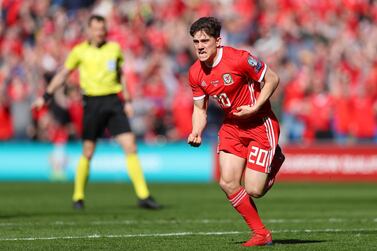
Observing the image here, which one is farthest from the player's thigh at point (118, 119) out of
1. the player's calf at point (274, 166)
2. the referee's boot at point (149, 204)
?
the player's calf at point (274, 166)

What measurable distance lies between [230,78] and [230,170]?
34.9 inches

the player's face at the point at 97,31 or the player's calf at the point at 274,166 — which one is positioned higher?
the player's face at the point at 97,31

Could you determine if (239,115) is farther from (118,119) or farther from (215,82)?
(118,119)

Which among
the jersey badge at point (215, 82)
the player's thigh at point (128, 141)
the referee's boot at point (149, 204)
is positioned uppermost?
the jersey badge at point (215, 82)

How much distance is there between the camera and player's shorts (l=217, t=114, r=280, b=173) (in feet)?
31.4

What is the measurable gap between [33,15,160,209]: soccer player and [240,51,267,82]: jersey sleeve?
5564 millimetres

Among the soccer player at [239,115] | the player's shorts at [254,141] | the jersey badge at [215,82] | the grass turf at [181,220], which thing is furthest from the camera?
the grass turf at [181,220]

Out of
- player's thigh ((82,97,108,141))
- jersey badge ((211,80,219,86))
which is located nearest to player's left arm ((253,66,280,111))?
jersey badge ((211,80,219,86))

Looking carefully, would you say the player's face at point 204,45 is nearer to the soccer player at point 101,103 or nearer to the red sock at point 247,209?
the red sock at point 247,209

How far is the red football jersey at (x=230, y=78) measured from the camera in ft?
31.0

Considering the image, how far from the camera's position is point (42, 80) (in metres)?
24.7

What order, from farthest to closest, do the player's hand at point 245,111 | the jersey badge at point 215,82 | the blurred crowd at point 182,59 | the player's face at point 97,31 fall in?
1. the blurred crowd at point 182,59
2. the player's face at point 97,31
3. the jersey badge at point 215,82
4. the player's hand at point 245,111

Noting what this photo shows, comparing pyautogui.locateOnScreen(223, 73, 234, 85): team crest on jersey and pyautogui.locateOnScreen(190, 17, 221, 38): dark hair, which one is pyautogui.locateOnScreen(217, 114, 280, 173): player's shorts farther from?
pyautogui.locateOnScreen(190, 17, 221, 38): dark hair

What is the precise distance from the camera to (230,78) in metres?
9.47
